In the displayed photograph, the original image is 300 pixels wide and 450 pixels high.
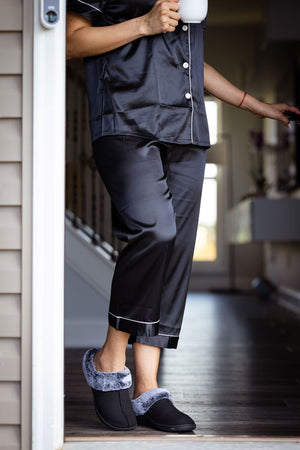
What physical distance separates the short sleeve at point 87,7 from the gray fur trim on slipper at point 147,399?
0.90m

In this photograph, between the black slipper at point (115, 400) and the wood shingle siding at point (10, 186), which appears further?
the black slipper at point (115, 400)

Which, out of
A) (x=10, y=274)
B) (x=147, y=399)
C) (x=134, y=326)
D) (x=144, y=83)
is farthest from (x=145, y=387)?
(x=144, y=83)

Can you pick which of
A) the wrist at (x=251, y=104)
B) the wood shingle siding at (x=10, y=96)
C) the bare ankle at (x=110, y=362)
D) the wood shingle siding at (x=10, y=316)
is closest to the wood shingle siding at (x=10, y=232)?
the wood shingle siding at (x=10, y=316)

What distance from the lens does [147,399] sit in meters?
1.49

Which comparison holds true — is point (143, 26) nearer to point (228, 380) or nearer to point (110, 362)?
point (110, 362)

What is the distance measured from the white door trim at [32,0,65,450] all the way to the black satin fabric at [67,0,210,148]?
0.43 feet

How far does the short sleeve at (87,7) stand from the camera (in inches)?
56.2

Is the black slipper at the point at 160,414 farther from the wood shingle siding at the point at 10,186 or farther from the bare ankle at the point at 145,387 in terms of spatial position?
the wood shingle siding at the point at 10,186

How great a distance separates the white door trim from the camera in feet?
4.25

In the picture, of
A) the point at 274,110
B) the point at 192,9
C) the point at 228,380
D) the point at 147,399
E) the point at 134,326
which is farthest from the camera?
the point at 228,380

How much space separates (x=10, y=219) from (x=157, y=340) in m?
0.47

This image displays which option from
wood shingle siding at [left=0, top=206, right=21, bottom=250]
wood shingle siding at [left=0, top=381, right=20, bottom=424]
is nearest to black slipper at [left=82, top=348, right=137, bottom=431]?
wood shingle siding at [left=0, top=381, right=20, bottom=424]

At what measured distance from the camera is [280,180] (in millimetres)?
5926

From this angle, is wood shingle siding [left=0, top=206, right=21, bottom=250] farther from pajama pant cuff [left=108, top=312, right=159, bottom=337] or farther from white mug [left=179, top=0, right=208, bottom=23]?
white mug [left=179, top=0, right=208, bottom=23]
